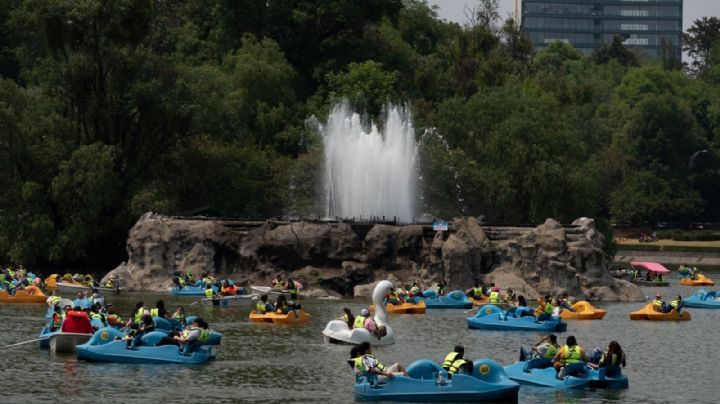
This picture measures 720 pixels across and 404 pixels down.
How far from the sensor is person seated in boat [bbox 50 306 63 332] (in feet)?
173

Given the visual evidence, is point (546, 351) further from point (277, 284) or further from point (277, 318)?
point (277, 284)

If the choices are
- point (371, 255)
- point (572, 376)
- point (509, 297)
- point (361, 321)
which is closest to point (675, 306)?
point (509, 297)

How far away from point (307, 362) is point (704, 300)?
36.9 metres

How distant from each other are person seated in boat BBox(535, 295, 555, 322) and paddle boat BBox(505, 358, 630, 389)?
1776 cm

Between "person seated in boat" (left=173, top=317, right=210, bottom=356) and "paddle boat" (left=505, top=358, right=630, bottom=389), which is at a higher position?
"person seated in boat" (left=173, top=317, right=210, bottom=356)

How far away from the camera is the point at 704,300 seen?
3177 inches

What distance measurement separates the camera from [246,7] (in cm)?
11900

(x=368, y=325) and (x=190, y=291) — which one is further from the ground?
(x=368, y=325)

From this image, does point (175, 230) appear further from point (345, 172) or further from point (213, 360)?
point (213, 360)

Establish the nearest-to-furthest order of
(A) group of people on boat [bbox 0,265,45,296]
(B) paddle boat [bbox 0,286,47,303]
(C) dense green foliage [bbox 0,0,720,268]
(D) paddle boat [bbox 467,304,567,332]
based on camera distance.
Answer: (D) paddle boat [bbox 467,304,567,332] < (B) paddle boat [bbox 0,286,47,303] < (A) group of people on boat [bbox 0,265,45,296] < (C) dense green foliage [bbox 0,0,720,268]

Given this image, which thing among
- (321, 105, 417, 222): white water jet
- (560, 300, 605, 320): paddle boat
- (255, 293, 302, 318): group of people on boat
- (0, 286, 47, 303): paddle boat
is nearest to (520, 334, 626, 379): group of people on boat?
(255, 293, 302, 318): group of people on boat

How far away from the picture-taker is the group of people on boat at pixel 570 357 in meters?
44.3

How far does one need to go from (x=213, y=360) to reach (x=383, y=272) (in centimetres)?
3213

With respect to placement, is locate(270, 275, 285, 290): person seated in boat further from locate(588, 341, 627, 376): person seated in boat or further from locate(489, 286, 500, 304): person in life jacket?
locate(588, 341, 627, 376): person seated in boat
